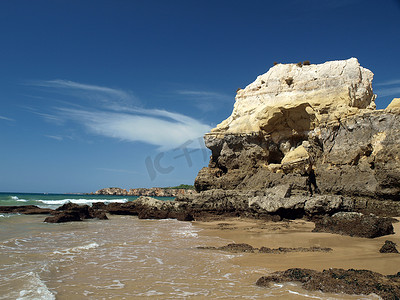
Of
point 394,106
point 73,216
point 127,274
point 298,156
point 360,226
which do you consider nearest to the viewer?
point 127,274

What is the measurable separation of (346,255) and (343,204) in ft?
24.7

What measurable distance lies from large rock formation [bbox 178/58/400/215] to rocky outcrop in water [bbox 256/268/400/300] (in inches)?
363

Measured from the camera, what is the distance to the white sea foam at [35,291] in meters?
4.21

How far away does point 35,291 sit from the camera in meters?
4.46

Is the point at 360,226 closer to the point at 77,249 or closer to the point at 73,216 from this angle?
the point at 77,249

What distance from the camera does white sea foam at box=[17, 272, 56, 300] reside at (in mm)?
4215

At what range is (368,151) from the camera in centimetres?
1542

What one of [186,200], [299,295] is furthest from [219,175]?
[299,295]

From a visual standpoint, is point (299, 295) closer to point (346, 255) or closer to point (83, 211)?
point (346, 255)

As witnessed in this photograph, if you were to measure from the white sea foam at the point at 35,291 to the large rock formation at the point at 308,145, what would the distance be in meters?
11.8

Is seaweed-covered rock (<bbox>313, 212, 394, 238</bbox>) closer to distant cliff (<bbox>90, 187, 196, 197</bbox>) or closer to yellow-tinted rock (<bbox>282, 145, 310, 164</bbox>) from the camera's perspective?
yellow-tinted rock (<bbox>282, 145, 310, 164</bbox>)

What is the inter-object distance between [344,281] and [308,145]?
1501 cm

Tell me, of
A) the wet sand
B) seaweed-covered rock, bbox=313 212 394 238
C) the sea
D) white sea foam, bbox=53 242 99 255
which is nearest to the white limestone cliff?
seaweed-covered rock, bbox=313 212 394 238

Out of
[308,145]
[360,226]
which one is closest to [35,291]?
[360,226]
